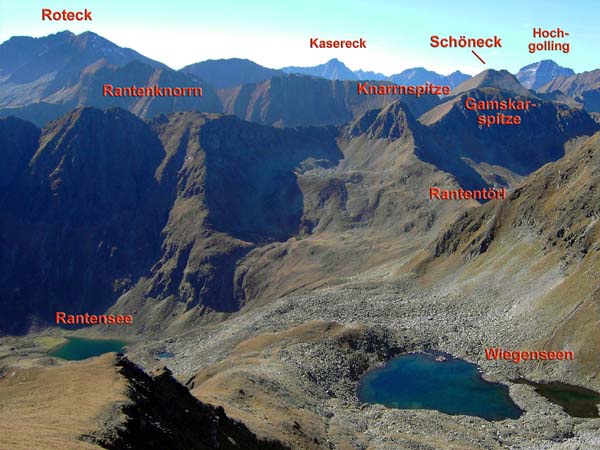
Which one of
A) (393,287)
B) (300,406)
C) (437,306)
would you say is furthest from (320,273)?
(300,406)

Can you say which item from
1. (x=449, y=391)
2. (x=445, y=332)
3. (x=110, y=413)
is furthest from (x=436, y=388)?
(x=110, y=413)

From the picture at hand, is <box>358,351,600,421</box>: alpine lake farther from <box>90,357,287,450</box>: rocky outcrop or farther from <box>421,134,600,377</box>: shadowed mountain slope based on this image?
<box>90,357,287,450</box>: rocky outcrop

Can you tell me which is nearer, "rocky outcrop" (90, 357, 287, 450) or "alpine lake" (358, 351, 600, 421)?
"rocky outcrop" (90, 357, 287, 450)

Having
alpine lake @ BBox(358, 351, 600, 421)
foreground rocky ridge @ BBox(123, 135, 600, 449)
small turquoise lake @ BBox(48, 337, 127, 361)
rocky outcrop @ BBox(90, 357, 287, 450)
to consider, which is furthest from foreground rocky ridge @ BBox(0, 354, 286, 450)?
small turquoise lake @ BBox(48, 337, 127, 361)

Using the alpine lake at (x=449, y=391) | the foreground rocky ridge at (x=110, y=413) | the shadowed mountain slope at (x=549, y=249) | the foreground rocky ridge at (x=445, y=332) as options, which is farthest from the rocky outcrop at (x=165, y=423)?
the shadowed mountain slope at (x=549, y=249)

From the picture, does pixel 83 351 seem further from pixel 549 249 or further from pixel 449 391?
pixel 549 249

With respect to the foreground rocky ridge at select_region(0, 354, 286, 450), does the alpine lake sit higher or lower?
lower

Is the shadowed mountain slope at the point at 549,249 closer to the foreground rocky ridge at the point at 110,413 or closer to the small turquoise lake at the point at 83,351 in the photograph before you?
the foreground rocky ridge at the point at 110,413

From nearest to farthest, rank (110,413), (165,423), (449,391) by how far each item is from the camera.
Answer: (110,413) < (165,423) < (449,391)
